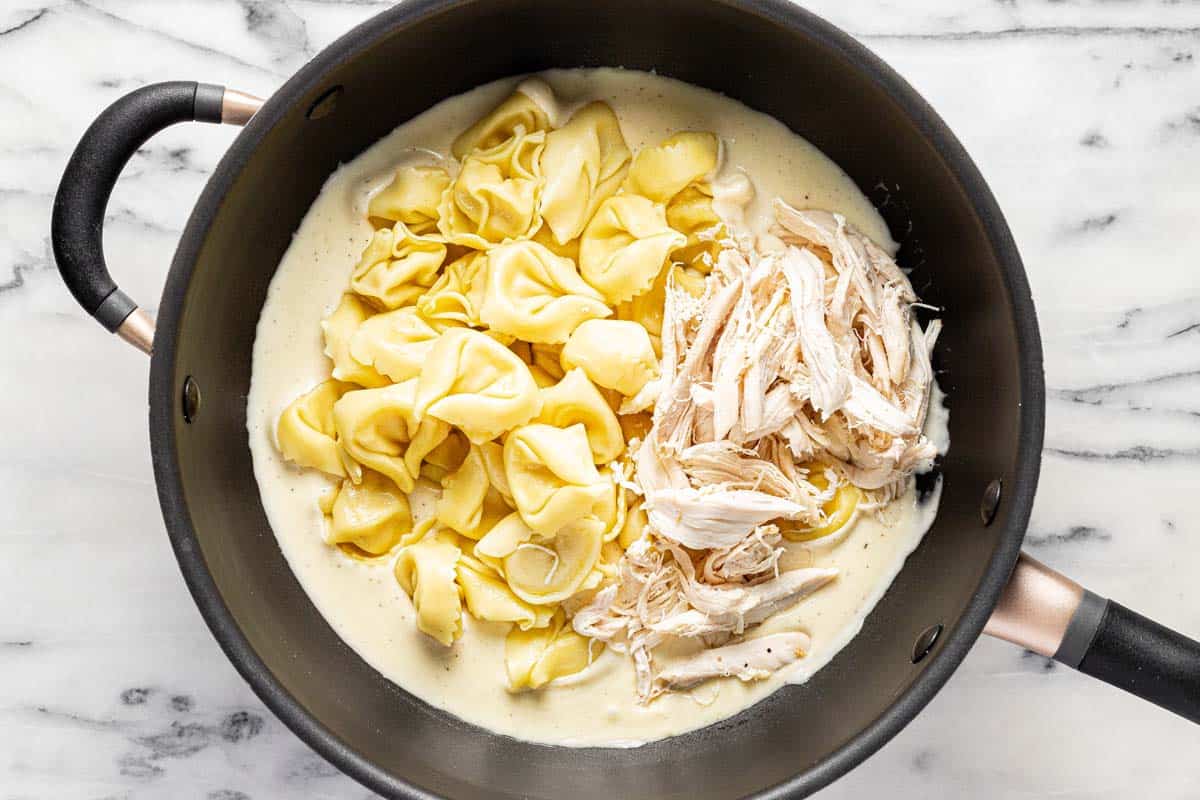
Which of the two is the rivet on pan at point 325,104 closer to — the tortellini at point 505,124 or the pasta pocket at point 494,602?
the tortellini at point 505,124

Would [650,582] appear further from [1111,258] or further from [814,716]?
[1111,258]

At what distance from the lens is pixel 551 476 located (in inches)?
70.0

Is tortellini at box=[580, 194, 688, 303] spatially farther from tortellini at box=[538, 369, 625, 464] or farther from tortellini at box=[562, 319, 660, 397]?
tortellini at box=[538, 369, 625, 464]

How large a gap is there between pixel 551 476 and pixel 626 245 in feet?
1.39

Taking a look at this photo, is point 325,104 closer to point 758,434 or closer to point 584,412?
point 584,412

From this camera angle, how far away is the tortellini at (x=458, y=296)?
1.84 meters

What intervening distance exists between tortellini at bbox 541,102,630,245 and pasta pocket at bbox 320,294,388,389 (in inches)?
14.7

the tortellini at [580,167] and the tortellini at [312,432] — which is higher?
the tortellini at [580,167]

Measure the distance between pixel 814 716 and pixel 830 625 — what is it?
16 cm

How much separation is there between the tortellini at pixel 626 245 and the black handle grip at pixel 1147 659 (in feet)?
2.84

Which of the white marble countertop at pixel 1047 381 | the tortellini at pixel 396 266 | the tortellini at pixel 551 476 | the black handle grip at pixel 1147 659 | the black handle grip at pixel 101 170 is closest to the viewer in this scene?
the black handle grip at pixel 1147 659

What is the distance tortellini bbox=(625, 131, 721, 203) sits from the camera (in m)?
1.84

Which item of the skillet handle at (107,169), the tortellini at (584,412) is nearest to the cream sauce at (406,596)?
the skillet handle at (107,169)

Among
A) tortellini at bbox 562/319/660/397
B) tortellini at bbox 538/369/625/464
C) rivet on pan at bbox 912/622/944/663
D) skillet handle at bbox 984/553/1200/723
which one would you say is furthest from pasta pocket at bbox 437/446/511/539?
skillet handle at bbox 984/553/1200/723
